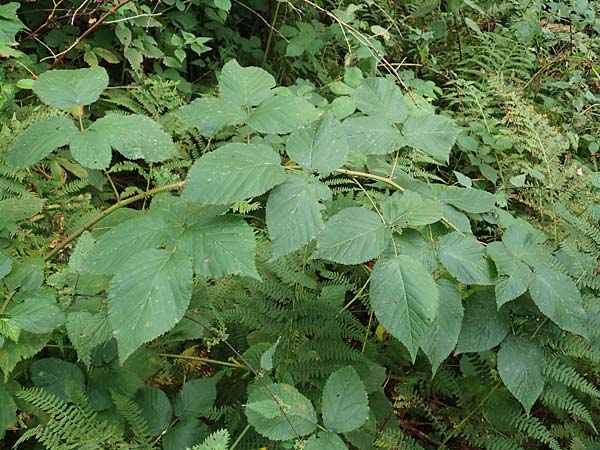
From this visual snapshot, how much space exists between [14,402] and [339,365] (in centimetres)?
96

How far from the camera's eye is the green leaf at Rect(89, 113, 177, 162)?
113cm

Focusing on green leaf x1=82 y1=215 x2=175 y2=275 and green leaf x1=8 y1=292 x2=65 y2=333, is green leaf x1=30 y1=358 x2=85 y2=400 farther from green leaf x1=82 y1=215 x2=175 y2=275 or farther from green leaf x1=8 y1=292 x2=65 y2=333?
green leaf x1=82 y1=215 x2=175 y2=275

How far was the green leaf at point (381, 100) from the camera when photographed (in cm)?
135

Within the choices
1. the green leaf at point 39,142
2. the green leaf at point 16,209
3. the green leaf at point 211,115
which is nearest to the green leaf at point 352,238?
the green leaf at point 211,115

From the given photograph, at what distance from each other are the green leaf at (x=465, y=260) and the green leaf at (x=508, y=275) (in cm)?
2

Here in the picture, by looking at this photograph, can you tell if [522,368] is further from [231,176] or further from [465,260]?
[231,176]

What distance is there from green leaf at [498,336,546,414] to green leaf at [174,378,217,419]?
85 centimetres

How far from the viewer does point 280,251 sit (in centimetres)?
98

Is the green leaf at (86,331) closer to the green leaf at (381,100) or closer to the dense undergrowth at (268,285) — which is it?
the dense undergrowth at (268,285)

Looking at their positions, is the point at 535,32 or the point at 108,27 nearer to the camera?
the point at 108,27

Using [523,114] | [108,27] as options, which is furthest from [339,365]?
[108,27]

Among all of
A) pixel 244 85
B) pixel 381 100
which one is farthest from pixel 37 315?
pixel 381 100

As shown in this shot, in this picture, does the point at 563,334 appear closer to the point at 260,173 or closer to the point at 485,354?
the point at 485,354

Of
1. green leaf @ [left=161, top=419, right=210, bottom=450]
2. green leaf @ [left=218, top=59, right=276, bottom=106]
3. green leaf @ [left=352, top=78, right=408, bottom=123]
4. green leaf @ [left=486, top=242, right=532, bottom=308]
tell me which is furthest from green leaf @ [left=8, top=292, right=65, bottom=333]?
green leaf @ [left=486, top=242, right=532, bottom=308]
